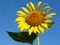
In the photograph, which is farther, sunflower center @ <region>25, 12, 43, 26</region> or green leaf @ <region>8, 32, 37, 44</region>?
sunflower center @ <region>25, 12, 43, 26</region>

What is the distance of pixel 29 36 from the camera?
2.02ft

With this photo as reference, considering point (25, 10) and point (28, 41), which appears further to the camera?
point (25, 10)

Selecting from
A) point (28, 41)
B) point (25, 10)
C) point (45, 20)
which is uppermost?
point (25, 10)

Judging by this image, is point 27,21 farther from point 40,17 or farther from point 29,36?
point 29,36

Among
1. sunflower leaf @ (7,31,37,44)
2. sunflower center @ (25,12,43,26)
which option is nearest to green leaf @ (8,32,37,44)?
sunflower leaf @ (7,31,37,44)

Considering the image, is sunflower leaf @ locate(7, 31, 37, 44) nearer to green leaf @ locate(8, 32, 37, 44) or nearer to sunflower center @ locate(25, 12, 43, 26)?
green leaf @ locate(8, 32, 37, 44)

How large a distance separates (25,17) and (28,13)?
0.04 metres

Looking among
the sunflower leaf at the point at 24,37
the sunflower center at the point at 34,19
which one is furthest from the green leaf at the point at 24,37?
the sunflower center at the point at 34,19

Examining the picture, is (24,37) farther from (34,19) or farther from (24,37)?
(34,19)

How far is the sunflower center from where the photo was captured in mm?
817

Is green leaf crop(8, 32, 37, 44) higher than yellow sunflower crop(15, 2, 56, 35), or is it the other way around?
yellow sunflower crop(15, 2, 56, 35)

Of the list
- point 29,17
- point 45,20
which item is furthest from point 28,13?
point 45,20

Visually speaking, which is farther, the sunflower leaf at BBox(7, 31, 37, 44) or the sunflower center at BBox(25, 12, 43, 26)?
the sunflower center at BBox(25, 12, 43, 26)

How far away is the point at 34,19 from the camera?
835 millimetres
